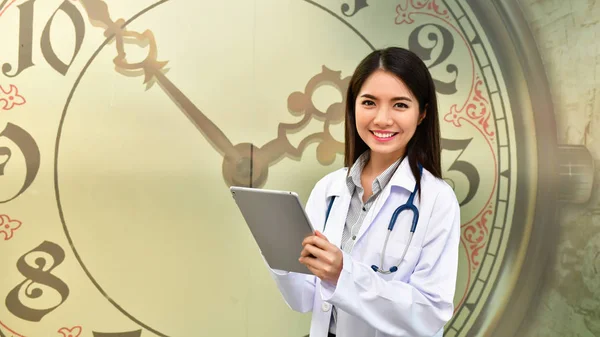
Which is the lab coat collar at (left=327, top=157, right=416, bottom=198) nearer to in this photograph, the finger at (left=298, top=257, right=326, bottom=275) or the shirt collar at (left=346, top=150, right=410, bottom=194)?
the shirt collar at (left=346, top=150, right=410, bottom=194)

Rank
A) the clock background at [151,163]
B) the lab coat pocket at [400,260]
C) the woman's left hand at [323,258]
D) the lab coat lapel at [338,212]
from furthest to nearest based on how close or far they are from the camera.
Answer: the clock background at [151,163], the lab coat lapel at [338,212], the lab coat pocket at [400,260], the woman's left hand at [323,258]

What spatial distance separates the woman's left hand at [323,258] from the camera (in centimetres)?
119

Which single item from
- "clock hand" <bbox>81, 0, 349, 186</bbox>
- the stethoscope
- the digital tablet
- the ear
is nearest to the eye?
the ear

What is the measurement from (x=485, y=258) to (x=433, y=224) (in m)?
1.12

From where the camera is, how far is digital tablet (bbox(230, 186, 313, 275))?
47.1 inches

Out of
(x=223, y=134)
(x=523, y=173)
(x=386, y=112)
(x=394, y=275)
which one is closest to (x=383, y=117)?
(x=386, y=112)

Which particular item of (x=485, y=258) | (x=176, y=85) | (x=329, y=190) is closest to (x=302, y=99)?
(x=176, y=85)

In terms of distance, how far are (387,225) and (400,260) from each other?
0.29 ft

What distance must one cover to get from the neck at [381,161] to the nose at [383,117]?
0.11 meters

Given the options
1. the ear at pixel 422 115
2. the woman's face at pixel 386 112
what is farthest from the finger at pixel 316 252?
the ear at pixel 422 115

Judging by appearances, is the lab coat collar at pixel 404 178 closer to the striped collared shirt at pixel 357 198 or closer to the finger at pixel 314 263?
the striped collared shirt at pixel 357 198

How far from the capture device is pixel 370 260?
1.36 m

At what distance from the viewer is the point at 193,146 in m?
2.19

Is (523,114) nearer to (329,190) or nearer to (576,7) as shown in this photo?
(576,7)
